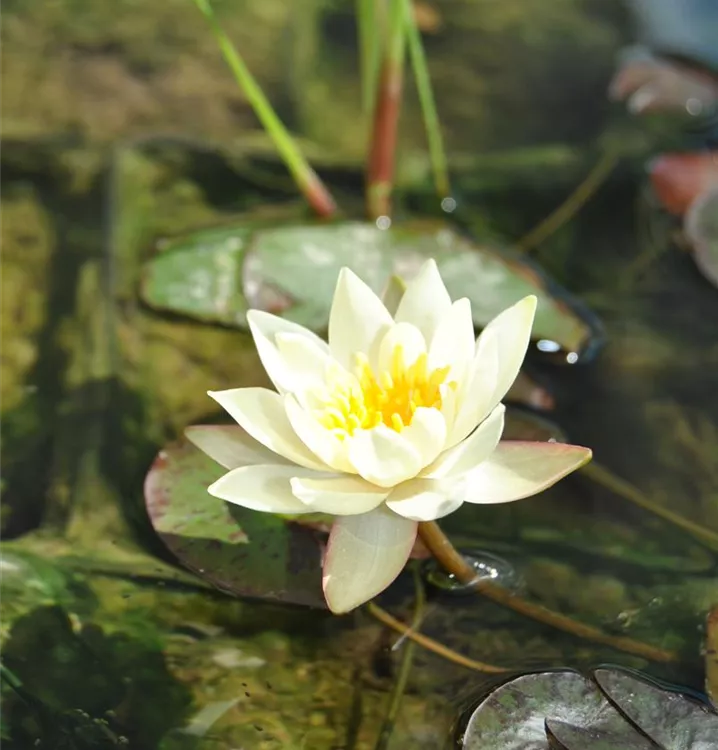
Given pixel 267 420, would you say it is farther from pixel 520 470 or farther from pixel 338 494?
pixel 520 470

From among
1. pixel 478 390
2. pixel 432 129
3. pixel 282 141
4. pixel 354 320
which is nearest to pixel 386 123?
pixel 432 129

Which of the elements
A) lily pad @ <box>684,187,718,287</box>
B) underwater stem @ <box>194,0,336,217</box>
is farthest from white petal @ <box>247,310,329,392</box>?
lily pad @ <box>684,187,718,287</box>

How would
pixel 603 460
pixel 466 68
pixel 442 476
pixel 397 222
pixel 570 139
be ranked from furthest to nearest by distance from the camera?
1. pixel 466 68
2. pixel 570 139
3. pixel 397 222
4. pixel 603 460
5. pixel 442 476

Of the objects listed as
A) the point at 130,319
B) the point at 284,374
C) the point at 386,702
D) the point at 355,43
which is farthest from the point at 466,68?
the point at 386,702

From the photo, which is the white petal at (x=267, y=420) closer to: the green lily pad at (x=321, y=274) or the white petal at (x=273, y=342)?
the white petal at (x=273, y=342)

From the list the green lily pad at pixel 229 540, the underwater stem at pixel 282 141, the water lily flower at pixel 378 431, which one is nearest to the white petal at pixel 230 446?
the water lily flower at pixel 378 431

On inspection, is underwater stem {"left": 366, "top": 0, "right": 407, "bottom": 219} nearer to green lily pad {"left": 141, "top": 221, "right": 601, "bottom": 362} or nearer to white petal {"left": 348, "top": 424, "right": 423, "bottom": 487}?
green lily pad {"left": 141, "top": 221, "right": 601, "bottom": 362}

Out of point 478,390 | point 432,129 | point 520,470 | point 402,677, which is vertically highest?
point 432,129

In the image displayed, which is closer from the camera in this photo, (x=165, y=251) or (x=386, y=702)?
(x=386, y=702)

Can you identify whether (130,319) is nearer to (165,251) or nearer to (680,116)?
(165,251)
